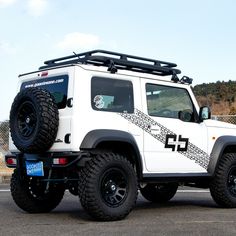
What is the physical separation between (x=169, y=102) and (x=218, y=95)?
52.9 metres

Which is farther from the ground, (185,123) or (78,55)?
(78,55)

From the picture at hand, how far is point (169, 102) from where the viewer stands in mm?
8375

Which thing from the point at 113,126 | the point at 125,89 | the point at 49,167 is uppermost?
the point at 125,89

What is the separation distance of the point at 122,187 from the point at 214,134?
2.16 metres

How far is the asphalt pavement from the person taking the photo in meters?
6.45

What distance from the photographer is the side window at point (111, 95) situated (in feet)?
24.2

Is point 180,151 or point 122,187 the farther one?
point 180,151

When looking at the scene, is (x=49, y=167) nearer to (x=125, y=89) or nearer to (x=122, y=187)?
(x=122, y=187)

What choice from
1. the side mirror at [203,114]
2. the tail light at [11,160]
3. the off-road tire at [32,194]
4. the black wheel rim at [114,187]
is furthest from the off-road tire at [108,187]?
the side mirror at [203,114]

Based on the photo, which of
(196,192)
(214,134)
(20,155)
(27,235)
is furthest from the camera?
(196,192)

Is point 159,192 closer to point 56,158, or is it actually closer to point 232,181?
point 232,181

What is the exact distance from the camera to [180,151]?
8250mm

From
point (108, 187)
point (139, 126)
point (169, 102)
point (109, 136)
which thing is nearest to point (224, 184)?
point (169, 102)

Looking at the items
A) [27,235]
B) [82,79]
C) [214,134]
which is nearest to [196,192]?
[214,134]
